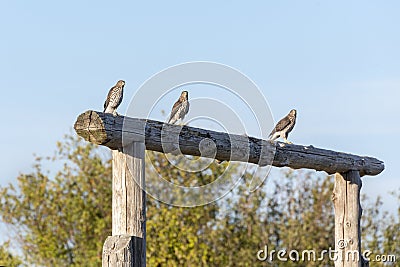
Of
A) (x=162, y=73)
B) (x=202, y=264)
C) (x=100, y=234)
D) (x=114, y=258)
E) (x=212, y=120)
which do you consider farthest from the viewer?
(x=100, y=234)

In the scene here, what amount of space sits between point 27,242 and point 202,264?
3.49 m

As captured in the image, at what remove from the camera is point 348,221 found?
7105 mm

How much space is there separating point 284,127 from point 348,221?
92 centimetres

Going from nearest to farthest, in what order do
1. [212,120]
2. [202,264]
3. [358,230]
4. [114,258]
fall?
[114,258], [212,120], [358,230], [202,264]

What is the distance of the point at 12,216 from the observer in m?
15.0

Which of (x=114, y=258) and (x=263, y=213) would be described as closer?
(x=114, y=258)

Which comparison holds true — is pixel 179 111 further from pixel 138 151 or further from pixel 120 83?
pixel 138 151

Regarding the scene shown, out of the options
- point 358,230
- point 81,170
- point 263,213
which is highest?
point 81,170

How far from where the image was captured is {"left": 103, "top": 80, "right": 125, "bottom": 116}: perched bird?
5719mm

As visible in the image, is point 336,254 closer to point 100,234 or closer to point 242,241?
point 242,241

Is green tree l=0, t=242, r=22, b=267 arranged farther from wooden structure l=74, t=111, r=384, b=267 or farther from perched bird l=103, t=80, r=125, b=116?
perched bird l=103, t=80, r=125, b=116

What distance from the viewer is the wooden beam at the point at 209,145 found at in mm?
4949

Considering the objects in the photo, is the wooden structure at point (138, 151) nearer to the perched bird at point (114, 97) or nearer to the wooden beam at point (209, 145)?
the wooden beam at point (209, 145)

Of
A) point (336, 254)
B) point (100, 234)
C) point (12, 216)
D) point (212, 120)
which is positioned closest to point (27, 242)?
point (12, 216)
